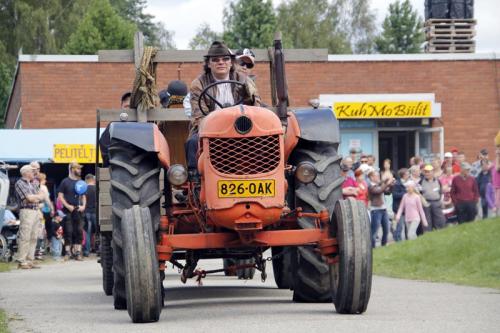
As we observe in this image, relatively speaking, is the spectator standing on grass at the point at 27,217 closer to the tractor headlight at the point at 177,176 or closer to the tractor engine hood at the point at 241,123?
the tractor headlight at the point at 177,176

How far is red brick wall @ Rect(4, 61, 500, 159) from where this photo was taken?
40.5m

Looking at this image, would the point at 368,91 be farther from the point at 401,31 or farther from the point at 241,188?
the point at 401,31

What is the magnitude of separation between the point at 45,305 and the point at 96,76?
27.6 meters

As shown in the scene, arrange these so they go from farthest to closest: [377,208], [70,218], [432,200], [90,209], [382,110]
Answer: [382,110]
[432,200]
[90,209]
[70,218]
[377,208]

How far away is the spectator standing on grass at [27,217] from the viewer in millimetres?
23953

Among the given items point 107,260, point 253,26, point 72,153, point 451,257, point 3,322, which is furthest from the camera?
point 253,26

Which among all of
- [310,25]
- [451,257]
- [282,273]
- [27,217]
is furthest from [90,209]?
[310,25]

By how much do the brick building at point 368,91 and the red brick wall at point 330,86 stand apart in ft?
0.10

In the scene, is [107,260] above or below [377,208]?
below

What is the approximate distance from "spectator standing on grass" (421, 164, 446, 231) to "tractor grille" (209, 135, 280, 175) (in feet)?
57.4

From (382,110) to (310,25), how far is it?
43.0 metres

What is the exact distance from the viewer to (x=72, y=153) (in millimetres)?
29266

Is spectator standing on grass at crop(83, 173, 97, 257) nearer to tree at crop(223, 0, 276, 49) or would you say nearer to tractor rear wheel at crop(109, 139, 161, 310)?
tractor rear wheel at crop(109, 139, 161, 310)

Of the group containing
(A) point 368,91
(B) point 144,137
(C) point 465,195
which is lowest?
(C) point 465,195
